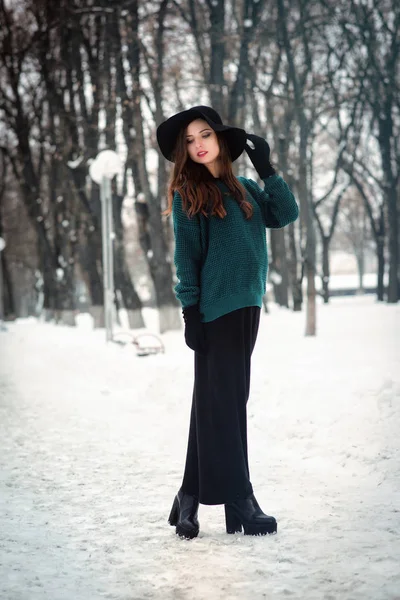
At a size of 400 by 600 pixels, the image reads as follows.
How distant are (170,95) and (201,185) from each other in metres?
17.3

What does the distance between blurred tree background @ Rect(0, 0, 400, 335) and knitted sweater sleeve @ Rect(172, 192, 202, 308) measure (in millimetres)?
9722

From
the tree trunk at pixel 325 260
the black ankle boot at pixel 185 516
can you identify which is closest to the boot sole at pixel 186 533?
the black ankle boot at pixel 185 516

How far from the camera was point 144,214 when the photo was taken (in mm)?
18828

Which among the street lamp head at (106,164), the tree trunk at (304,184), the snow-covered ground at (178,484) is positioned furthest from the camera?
the street lamp head at (106,164)

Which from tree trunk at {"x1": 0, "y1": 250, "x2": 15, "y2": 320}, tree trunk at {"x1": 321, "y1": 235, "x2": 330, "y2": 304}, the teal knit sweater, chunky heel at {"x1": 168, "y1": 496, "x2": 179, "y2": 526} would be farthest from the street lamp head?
tree trunk at {"x1": 0, "y1": 250, "x2": 15, "y2": 320}

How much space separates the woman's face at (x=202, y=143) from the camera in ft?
13.0

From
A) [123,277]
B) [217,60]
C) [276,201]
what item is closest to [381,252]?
[123,277]

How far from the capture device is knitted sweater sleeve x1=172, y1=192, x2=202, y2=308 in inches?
150

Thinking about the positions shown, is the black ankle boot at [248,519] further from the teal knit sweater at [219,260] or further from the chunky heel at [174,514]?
the teal knit sweater at [219,260]

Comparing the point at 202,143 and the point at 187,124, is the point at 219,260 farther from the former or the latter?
the point at 187,124

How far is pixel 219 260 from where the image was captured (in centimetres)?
383

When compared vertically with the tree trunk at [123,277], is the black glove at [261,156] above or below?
above

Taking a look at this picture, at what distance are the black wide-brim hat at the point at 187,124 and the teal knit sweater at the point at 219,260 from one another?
0.28m

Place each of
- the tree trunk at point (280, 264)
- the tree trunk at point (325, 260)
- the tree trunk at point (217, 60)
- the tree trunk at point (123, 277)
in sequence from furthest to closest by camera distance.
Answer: the tree trunk at point (325, 260) → the tree trunk at point (280, 264) → the tree trunk at point (123, 277) → the tree trunk at point (217, 60)
